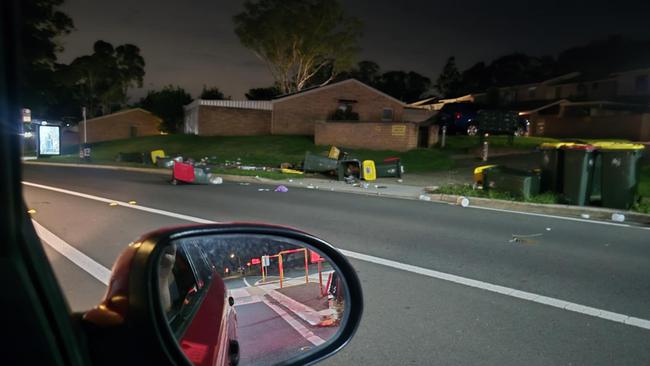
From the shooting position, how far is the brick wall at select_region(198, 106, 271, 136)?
3706cm

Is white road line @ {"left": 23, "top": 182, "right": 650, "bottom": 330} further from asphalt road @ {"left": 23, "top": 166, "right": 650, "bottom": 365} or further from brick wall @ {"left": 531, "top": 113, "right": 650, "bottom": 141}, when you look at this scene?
brick wall @ {"left": 531, "top": 113, "right": 650, "bottom": 141}

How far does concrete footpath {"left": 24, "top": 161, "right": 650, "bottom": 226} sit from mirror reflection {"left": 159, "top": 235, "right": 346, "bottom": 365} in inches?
384

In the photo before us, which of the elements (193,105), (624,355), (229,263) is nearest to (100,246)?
(229,263)

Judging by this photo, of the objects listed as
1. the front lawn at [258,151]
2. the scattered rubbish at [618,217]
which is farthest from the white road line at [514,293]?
the front lawn at [258,151]

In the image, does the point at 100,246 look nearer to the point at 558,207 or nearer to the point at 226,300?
the point at 226,300

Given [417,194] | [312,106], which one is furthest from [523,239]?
[312,106]

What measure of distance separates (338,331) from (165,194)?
1146cm

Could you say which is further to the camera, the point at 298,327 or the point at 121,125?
the point at 121,125

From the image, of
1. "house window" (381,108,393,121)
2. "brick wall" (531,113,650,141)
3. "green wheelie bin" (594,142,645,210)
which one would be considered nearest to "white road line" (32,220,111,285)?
"green wheelie bin" (594,142,645,210)

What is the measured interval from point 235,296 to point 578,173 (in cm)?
1120

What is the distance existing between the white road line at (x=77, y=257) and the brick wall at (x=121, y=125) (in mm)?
48427

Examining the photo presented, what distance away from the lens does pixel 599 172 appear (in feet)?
37.6

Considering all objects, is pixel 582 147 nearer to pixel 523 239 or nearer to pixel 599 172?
pixel 599 172

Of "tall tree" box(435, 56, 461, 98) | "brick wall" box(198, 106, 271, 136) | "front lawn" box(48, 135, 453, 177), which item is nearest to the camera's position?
"front lawn" box(48, 135, 453, 177)
